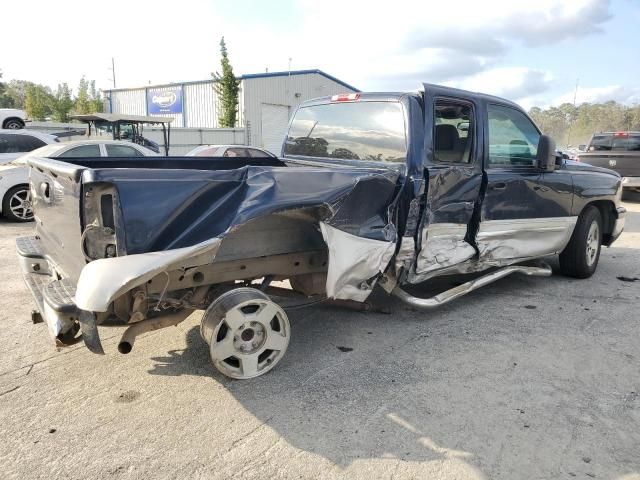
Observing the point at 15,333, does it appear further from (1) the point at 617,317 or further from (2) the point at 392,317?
(1) the point at 617,317

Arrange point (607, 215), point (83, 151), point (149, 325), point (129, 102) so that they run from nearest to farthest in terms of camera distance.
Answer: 1. point (149, 325)
2. point (607, 215)
3. point (83, 151)
4. point (129, 102)

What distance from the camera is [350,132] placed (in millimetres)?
4727

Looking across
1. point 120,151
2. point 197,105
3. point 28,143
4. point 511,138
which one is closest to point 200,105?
point 197,105

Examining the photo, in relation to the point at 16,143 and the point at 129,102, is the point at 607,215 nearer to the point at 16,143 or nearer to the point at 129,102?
the point at 16,143

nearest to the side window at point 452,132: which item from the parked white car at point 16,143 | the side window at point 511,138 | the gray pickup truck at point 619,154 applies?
the side window at point 511,138

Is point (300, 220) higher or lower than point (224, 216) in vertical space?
lower

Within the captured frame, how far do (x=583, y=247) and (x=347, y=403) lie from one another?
4102 mm

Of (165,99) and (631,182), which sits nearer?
(631,182)

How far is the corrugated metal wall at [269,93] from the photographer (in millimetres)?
28234

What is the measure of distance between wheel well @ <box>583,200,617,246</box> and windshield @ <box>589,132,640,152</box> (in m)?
9.03

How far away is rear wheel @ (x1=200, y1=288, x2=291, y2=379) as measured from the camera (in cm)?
335

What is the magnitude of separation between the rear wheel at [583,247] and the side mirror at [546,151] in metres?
1.27

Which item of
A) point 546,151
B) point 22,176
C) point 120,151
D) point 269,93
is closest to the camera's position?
point 546,151

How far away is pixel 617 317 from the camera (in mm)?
4898
